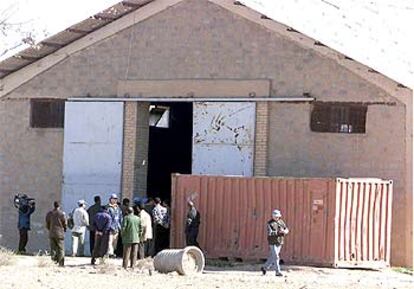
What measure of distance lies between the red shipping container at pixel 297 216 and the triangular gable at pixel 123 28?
2.98 metres

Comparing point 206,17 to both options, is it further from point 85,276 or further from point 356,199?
point 85,276

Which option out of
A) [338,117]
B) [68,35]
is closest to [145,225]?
[338,117]

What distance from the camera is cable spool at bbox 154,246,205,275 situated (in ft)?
71.8

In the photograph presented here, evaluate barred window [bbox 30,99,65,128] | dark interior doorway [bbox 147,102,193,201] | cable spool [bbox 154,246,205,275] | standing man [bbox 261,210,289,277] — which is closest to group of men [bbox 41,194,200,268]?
cable spool [bbox 154,246,205,275]

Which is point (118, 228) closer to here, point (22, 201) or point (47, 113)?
point (22, 201)

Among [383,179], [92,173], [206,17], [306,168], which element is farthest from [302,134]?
[92,173]

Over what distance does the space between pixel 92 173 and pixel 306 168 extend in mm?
6559

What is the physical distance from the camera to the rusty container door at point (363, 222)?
23.8 meters

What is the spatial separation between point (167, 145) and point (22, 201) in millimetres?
6003

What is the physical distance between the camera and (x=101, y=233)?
77.5 ft

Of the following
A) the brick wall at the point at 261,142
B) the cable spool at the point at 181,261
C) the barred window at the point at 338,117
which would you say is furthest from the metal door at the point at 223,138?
the cable spool at the point at 181,261

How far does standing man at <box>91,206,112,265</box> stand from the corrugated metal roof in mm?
6432

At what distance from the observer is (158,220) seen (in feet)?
83.8

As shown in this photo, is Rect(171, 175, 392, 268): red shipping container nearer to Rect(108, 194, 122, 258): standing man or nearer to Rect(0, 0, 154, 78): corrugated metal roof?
Rect(108, 194, 122, 258): standing man
